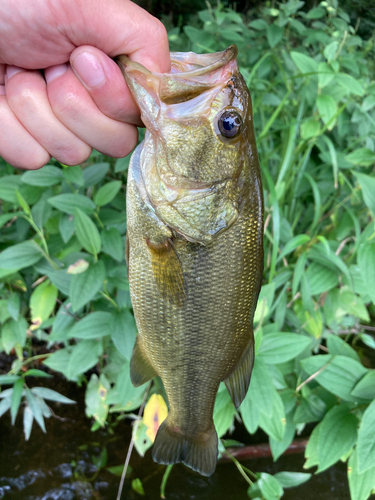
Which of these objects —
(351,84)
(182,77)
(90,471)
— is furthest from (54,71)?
(90,471)

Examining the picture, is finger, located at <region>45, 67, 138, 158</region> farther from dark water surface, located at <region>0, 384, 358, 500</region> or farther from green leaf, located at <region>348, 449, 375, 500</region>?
dark water surface, located at <region>0, 384, 358, 500</region>

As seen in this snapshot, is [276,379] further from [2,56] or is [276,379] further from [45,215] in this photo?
[2,56]

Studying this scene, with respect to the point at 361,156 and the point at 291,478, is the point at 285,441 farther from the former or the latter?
the point at 361,156

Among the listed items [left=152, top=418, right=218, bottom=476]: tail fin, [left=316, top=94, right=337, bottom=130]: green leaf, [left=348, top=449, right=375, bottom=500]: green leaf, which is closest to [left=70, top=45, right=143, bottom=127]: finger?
[left=316, top=94, right=337, bottom=130]: green leaf

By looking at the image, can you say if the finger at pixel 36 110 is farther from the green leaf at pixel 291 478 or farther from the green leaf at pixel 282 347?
the green leaf at pixel 291 478

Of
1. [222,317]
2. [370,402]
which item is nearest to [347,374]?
[370,402]
